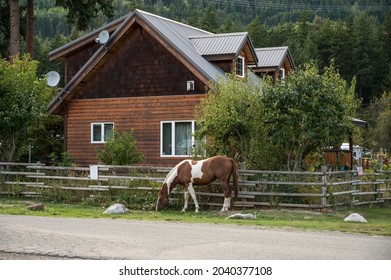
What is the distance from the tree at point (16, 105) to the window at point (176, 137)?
15.8 feet

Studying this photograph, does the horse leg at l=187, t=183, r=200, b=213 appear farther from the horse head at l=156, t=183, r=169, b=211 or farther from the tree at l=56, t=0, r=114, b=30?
the tree at l=56, t=0, r=114, b=30

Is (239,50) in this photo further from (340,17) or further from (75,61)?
(340,17)

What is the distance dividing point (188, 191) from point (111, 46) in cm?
1078

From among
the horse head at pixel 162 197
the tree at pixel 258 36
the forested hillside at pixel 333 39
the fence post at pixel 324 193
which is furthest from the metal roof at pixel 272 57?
the tree at pixel 258 36

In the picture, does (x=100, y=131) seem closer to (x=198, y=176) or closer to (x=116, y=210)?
(x=198, y=176)

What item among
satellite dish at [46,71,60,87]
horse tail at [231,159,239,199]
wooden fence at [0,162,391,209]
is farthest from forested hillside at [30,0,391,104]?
horse tail at [231,159,239,199]

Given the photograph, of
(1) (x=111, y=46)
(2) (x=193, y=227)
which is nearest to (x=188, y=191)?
(2) (x=193, y=227)

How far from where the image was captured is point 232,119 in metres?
19.9

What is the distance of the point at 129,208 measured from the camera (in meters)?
19.1

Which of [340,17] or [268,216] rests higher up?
[340,17]

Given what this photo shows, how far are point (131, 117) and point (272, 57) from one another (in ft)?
31.5

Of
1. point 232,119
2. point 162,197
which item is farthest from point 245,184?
point 162,197

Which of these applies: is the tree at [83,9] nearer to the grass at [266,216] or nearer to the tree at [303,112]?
the grass at [266,216]

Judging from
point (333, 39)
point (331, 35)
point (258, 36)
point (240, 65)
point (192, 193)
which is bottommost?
point (192, 193)
